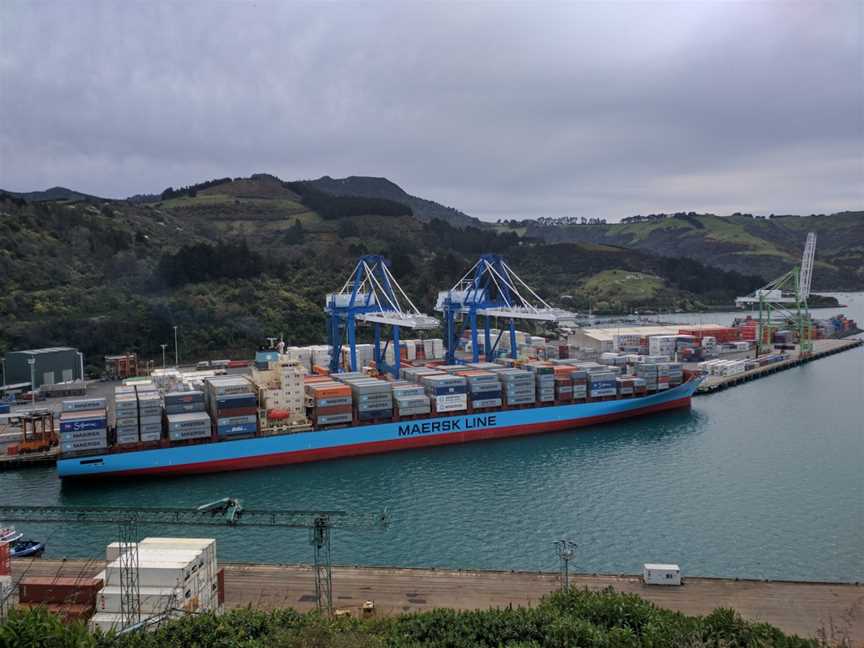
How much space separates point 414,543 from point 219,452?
9144mm

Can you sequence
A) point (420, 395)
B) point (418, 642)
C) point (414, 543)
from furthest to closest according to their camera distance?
1. point (420, 395)
2. point (414, 543)
3. point (418, 642)

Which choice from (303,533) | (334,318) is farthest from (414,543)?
(334,318)

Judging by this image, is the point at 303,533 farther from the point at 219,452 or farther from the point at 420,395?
the point at 420,395

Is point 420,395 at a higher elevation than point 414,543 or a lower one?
higher

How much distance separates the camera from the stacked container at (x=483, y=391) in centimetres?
2605

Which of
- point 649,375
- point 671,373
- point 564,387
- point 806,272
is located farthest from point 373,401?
point 806,272

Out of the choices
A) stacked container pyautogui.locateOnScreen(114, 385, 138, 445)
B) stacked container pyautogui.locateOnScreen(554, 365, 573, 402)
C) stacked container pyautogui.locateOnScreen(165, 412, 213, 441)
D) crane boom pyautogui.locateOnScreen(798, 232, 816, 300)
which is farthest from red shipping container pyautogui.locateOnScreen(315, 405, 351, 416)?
crane boom pyautogui.locateOnScreen(798, 232, 816, 300)

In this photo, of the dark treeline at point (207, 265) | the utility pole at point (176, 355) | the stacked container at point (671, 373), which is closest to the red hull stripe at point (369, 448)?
the stacked container at point (671, 373)

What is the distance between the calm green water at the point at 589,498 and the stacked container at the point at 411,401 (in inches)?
63.3

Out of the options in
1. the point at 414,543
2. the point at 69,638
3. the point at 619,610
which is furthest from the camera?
the point at 414,543

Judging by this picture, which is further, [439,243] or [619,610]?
[439,243]

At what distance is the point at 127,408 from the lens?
21.3m

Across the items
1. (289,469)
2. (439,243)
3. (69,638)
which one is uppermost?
(439,243)

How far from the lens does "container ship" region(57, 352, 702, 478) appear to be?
69.7 feet
